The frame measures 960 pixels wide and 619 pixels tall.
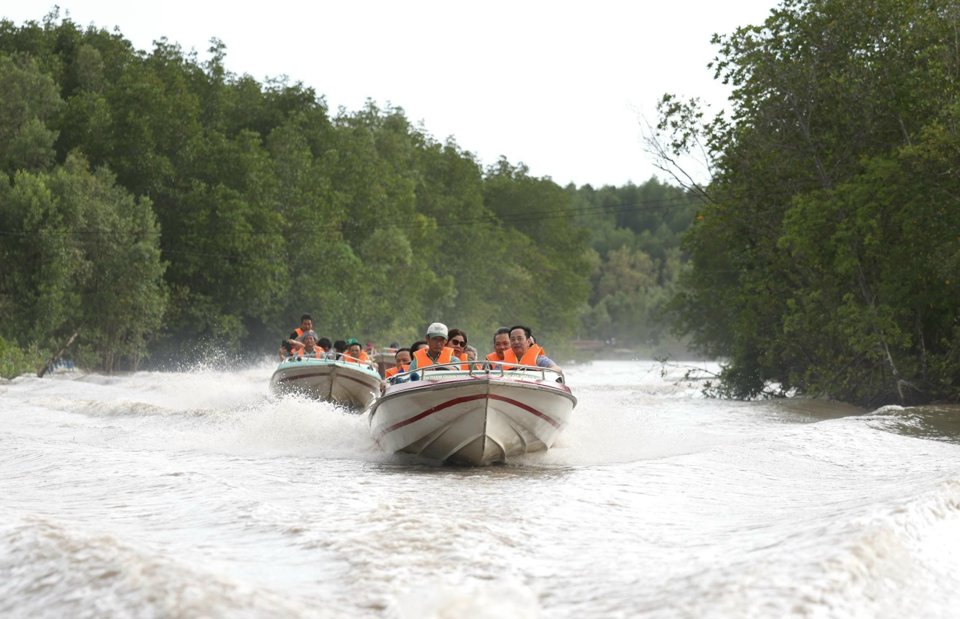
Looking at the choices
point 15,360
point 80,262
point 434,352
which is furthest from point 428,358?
point 80,262

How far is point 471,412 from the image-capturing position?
11.4 meters

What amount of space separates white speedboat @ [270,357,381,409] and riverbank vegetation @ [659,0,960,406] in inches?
357

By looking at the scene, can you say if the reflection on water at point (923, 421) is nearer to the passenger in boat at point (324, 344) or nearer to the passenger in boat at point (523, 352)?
the passenger in boat at point (523, 352)

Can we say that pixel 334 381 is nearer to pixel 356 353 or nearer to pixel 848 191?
pixel 356 353

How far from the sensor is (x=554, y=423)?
41.1ft

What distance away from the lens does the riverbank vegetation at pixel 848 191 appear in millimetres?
20906

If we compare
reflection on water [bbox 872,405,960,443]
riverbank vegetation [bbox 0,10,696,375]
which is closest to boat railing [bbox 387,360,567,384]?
reflection on water [bbox 872,405,960,443]

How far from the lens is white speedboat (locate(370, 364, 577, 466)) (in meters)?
11.4

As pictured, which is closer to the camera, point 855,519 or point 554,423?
point 855,519

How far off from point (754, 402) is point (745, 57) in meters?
8.23

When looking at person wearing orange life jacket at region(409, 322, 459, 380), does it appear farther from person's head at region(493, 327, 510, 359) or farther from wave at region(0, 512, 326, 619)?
wave at region(0, 512, 326, 619)

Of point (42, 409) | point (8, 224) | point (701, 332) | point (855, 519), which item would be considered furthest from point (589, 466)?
point (8, 224)

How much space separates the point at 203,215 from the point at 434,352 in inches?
1496

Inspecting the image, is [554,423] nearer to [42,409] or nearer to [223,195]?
[42,409]
